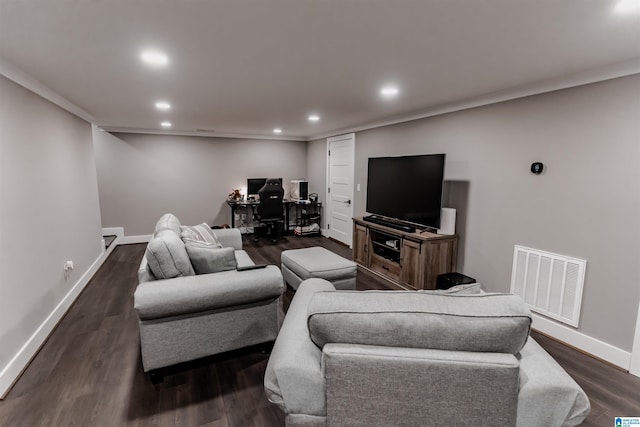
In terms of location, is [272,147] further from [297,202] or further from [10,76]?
[10,76]

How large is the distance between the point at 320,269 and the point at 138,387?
1.65 meters

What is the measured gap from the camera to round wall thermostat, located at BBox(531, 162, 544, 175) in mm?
2746

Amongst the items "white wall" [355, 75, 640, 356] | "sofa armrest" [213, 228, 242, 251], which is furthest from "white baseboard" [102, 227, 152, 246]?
"white wall" [355, 75, 640, 356]

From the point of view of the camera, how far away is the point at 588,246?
2465 mm

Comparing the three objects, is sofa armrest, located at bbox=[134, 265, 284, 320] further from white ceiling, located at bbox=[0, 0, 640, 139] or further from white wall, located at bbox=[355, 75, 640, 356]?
white wall, located at bbox=[355, 75, 640, 356]

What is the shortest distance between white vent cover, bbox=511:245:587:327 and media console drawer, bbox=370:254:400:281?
128 cm

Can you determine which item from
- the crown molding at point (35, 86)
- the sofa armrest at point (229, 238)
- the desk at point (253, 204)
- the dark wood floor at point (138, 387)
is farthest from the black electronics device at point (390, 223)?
the crown molding at point (35, 86)

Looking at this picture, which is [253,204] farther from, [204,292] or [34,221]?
[204,292]

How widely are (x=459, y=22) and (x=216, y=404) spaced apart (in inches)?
101

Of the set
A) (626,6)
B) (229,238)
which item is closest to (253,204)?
(229,238)

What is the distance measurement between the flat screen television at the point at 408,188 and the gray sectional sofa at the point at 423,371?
2.41 meters

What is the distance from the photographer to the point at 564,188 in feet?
8.53

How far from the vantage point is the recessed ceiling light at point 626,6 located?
4.56 ft

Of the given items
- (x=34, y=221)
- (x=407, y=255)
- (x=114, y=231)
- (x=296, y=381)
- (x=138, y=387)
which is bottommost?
(x=138, y=387)
